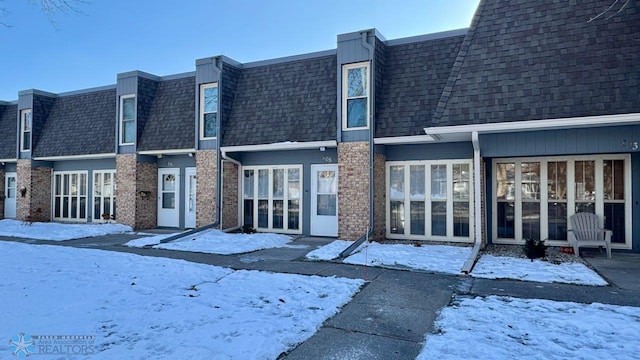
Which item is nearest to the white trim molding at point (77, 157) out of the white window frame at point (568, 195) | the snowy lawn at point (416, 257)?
the snowy lawn at point (416, 257)

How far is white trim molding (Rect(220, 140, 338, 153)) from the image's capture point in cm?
1150

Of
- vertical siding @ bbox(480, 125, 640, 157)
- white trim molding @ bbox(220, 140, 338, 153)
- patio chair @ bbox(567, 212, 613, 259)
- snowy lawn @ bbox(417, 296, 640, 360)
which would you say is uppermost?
white trim molding @ bbox(220, 140, 338, 153)

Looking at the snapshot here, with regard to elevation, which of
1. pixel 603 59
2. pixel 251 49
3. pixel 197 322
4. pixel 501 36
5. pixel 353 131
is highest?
pixel 251 49

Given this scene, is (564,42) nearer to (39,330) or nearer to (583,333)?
(583,333)

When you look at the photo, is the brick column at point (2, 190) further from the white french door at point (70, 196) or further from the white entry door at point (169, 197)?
the white entry door at point (169, 197)

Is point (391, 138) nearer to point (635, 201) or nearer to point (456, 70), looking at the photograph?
point (456, 70)

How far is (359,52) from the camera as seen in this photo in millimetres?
11062

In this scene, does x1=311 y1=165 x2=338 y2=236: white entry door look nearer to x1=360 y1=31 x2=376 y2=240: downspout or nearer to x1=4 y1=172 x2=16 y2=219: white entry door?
x1=360 y1=31 x2=376 y2=240: downspout

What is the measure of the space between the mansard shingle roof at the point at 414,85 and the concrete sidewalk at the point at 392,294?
436cm

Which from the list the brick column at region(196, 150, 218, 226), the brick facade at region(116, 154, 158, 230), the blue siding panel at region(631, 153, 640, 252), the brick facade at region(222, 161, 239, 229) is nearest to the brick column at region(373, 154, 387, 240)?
the brick facade at region(222, 161, 239, 229)

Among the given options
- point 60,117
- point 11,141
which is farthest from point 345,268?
point 11,141

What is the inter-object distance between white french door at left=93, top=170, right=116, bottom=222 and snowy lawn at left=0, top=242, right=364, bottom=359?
26.7 ft

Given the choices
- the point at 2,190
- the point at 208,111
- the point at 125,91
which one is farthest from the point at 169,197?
the point at 2,190

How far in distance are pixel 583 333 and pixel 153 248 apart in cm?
962
